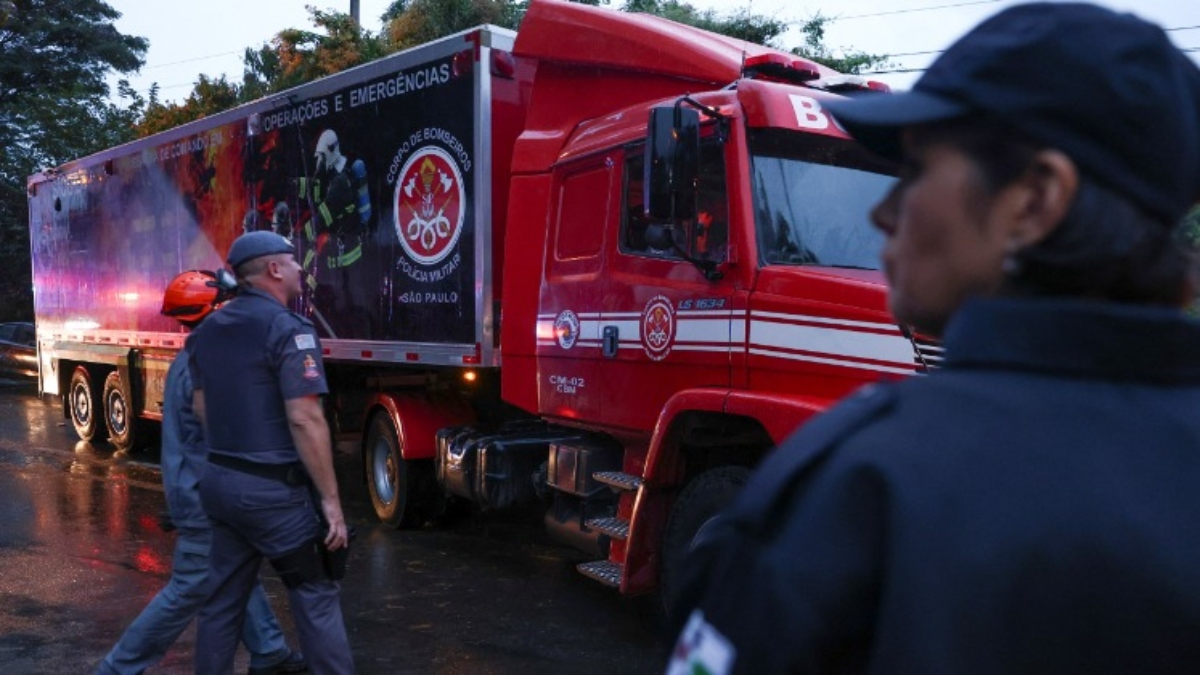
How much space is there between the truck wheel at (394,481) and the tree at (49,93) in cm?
2664

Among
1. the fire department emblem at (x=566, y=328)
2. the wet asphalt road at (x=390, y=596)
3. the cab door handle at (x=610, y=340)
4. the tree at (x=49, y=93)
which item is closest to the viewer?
the wet asphalt road at (x=390, y=596)

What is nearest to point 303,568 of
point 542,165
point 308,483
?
point 308,483

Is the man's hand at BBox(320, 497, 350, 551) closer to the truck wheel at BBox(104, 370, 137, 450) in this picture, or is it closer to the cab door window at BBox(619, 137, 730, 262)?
the cab door window at BBox(619, 137, 730, 262)

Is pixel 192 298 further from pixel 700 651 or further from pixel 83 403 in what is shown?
pixel 83 403

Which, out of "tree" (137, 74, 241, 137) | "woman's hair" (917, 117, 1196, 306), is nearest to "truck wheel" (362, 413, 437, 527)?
"woman's hair" (917, 117, 1196, 306)

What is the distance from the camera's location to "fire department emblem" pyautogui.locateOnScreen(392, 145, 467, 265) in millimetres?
7520

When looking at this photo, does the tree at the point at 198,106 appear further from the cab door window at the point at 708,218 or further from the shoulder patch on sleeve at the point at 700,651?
the shoulder patch on sleeve at the point at 700,651

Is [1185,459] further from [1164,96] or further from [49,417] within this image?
[49,417]

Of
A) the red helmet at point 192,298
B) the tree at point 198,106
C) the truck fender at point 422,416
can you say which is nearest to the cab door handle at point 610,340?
the red helmet at point 192,298

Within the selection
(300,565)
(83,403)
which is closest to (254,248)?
(300,565)

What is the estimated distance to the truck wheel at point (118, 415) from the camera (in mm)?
13125

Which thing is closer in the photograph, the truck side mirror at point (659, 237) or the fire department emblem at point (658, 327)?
the truck side mirror at point (659, 237)

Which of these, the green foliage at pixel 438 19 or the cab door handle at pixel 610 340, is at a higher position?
the green foliage at pixel 438 19

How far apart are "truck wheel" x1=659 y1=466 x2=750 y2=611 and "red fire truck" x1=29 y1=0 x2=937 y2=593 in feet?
0.05
